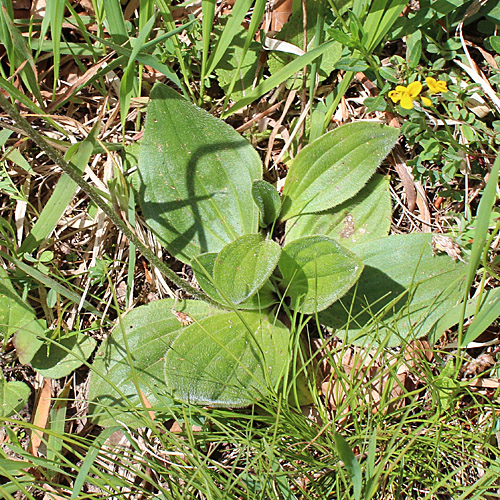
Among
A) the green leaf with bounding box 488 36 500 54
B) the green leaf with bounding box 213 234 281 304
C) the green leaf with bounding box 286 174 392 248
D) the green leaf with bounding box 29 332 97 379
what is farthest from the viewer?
the green leaf with bounding box 29 332 97 379

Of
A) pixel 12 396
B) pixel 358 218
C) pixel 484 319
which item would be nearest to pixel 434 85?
pixel 358 218

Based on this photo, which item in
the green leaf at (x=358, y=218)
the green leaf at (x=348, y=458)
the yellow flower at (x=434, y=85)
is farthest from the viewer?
the green leaf at (x=358, y=218)

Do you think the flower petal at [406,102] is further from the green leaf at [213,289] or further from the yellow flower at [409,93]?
the green leaf at [213,289]

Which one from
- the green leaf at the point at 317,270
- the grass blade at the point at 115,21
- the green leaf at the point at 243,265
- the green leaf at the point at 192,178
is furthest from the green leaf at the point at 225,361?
the grass blade at the point at 115,21

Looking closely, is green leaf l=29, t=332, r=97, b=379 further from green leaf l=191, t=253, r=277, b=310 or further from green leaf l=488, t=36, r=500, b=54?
green leaf l=488, t=36, r=500, b=54

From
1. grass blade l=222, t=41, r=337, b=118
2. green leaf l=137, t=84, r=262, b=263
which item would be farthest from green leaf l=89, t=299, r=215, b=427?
grass blade l=222, t=41, r=337, b=118

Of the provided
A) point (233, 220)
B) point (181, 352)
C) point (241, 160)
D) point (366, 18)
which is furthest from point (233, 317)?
point (366, 18)
